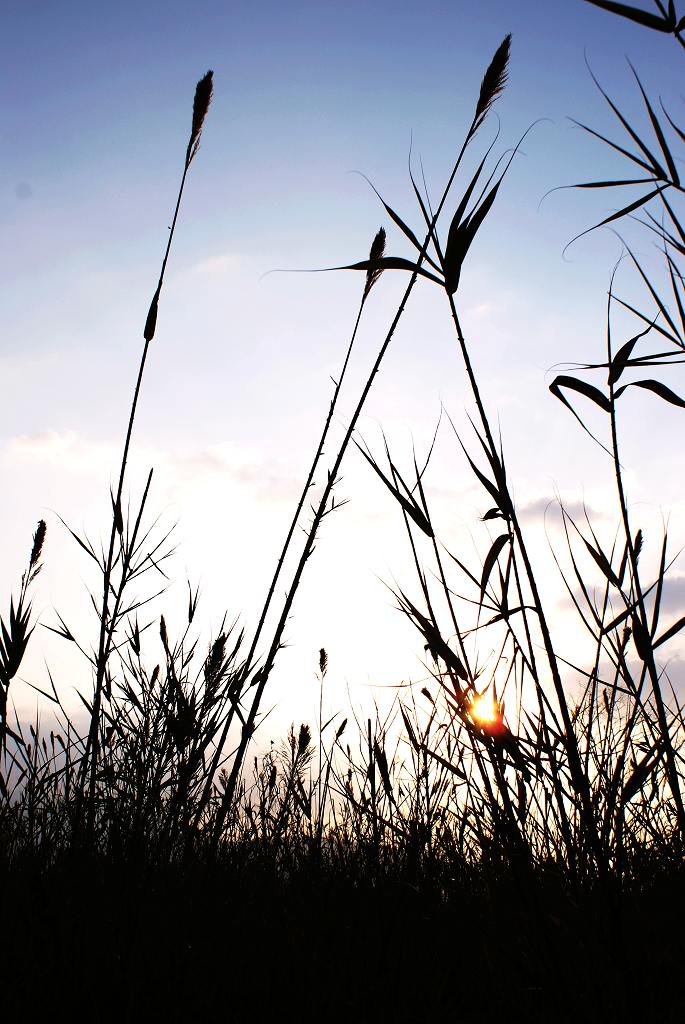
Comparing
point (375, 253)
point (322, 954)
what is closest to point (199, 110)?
point (375, 253)

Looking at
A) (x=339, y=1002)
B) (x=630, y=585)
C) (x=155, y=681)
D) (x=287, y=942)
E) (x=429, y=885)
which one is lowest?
(x=339, y=1002)

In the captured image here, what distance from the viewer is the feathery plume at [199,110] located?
243cm

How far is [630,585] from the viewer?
1383mm

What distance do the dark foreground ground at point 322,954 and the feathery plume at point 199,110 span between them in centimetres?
224

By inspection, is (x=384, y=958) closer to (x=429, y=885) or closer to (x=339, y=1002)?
(x=339, y=1002)

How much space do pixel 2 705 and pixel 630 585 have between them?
1865 mm

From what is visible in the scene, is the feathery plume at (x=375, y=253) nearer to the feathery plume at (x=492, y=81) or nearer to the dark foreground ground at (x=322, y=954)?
the feathery plume at (x=492, y=81)

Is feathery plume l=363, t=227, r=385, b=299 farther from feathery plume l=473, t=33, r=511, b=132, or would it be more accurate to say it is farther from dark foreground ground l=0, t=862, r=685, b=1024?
dark foreground ground l=0, t=862, r=685, b=1024

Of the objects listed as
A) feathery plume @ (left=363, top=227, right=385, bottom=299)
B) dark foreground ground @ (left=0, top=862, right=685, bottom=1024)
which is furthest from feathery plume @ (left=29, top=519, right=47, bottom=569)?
feathery plume @ (left=363, top=227, right=385, bottom=299)

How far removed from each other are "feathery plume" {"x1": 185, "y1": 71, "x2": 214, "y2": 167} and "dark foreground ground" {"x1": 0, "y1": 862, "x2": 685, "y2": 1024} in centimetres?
224

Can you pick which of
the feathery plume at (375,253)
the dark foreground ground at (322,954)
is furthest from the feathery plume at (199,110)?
the dark foreground ground at (322,954)

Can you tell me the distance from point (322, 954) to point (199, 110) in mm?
2546

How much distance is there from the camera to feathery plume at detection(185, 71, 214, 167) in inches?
95.5

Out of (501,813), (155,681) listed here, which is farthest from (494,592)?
(155,681)
